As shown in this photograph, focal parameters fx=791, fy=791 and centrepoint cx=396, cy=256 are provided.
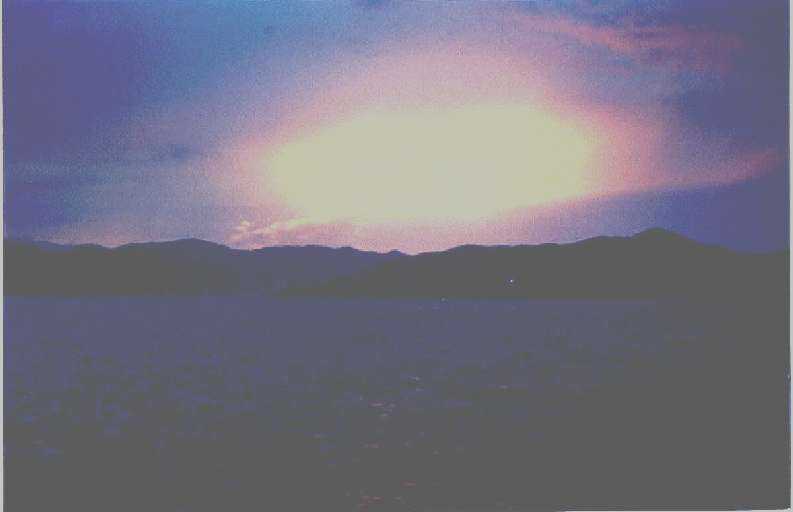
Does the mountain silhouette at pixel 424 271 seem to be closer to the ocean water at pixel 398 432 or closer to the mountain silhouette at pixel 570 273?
the mountain silhouette at pixel 570 273

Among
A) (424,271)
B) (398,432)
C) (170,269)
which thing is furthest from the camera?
(424,271)

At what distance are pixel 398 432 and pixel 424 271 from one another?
76.1m

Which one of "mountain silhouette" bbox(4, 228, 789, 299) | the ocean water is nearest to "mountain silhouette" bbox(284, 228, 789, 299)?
"mountain silhouette" bbox(4, 228, 789, 299)

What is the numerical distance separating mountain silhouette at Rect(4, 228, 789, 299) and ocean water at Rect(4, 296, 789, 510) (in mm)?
31191

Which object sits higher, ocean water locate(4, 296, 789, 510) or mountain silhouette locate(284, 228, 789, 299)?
mountain silhouette locate(284, 228, 789, 299)

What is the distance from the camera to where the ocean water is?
24.7 feet

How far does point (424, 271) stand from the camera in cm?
8700

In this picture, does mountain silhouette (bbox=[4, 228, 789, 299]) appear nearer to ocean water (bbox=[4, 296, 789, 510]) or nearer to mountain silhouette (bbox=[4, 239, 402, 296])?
mountain silhouette (bbox=[4, 239, 402, 296])

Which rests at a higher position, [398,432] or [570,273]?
[570,273]

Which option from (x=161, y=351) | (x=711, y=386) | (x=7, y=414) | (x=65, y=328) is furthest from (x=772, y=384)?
(x=65, y=328)

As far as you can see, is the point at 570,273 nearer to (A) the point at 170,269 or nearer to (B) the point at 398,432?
(A) the point at 170,269

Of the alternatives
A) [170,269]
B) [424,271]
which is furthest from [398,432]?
[424,271]

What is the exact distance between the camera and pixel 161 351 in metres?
26.2

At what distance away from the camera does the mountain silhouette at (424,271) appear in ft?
182
